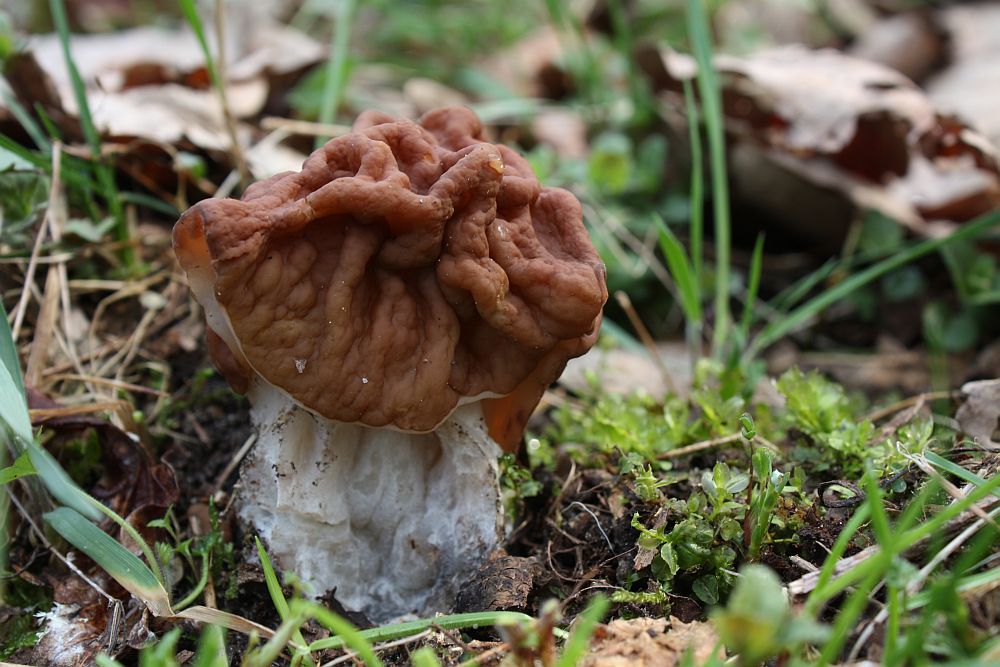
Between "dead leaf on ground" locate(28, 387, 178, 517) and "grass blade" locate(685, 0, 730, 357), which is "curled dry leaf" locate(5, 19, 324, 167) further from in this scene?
"grass blade" locate(685, 0, 730, 357)

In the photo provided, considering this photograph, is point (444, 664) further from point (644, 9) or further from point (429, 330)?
point (644, 9)

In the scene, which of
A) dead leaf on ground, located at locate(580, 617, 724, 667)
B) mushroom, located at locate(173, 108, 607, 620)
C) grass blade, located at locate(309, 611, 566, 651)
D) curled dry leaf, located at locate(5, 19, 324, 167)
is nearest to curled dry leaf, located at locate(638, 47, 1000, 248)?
curled dry leaf, located at locate(5, 19, 324, 167)

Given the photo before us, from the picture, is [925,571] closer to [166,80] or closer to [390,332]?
[390,332]

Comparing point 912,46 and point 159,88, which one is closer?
point 159,88

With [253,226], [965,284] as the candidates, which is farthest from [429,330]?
[965,284]

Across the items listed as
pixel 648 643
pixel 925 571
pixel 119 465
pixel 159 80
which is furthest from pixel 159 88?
pixel 925 571

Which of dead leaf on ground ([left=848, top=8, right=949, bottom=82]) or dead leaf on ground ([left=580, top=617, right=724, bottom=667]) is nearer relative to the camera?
dead leaf on ground ([left=580, top=617, right=724, bottom=667])

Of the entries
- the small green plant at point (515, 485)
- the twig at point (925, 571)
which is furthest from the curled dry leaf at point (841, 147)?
the twig at point (925, 571)
